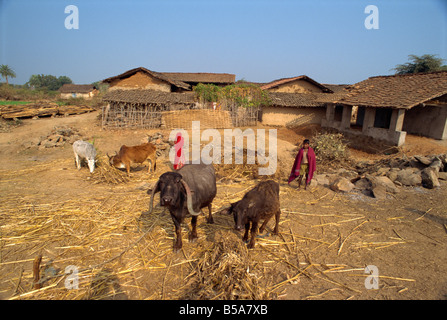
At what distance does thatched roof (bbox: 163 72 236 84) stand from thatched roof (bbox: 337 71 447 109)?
Answer: 20769 mm

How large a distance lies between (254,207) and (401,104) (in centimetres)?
1349

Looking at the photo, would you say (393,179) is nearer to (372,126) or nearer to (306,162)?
(306,162)

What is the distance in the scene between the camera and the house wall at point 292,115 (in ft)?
78.7

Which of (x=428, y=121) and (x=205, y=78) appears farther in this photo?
(x=205, y=78)

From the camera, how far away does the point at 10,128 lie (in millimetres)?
19969

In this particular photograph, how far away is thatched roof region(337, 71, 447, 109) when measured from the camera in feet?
43.3

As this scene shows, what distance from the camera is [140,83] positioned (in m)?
25.2

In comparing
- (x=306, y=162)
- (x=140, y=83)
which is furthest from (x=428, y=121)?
(x=140, y=83)

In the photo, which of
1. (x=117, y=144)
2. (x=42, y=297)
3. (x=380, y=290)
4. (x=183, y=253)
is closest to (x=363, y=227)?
(x=380, y=290)

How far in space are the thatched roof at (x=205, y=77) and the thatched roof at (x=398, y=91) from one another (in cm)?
2077

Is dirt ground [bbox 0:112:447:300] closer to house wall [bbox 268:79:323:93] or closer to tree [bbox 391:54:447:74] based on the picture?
house wall [bbox 268:79:323:93]

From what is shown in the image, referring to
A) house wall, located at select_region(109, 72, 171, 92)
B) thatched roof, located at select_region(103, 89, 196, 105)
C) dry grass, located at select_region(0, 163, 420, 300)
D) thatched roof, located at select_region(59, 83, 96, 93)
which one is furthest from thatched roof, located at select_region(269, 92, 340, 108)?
thatched roof, located at select_region(59, 83, 96, 93)
